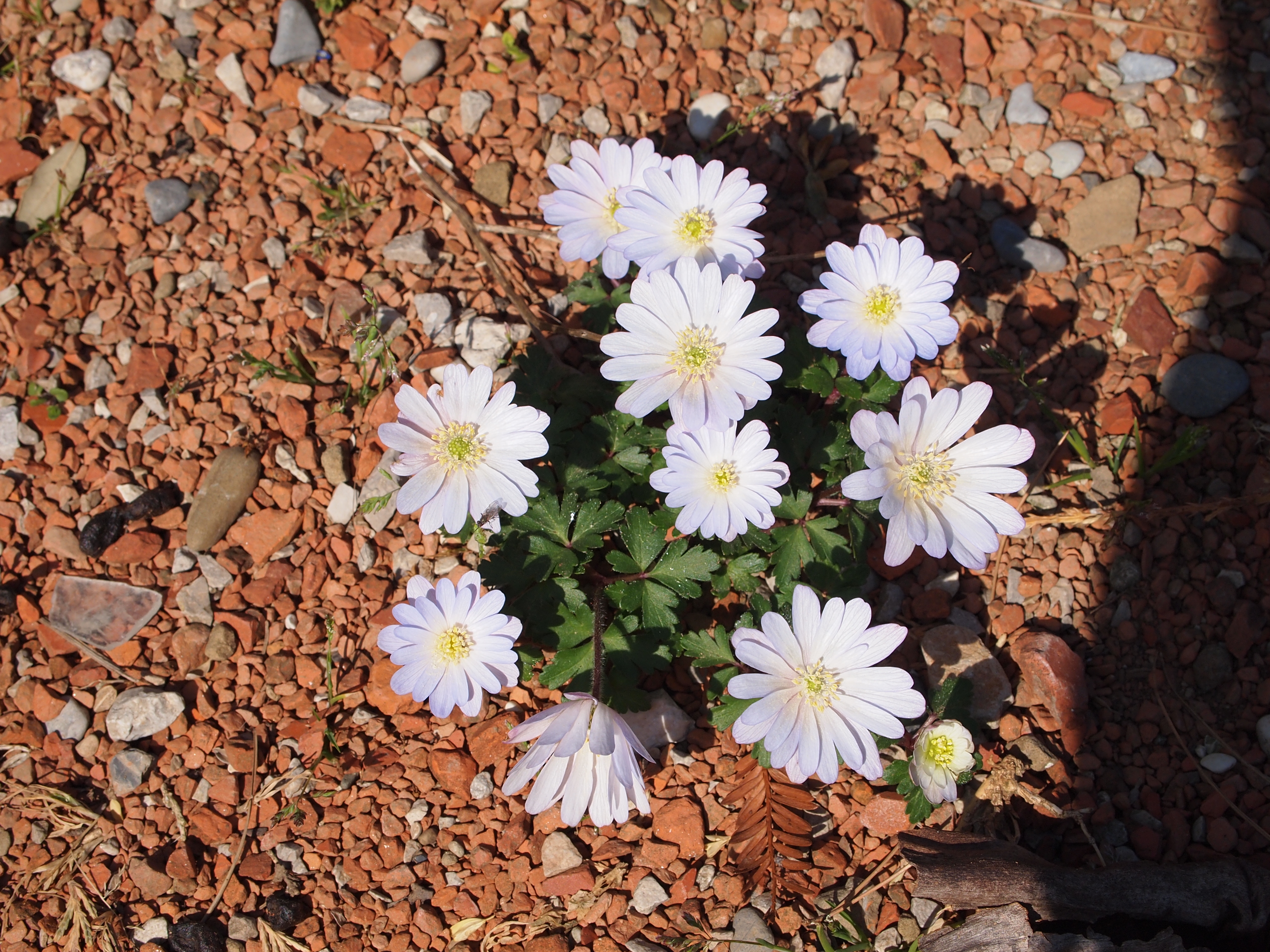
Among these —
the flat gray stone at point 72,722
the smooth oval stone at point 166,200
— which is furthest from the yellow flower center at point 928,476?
the smooth oval stone at point 166,200

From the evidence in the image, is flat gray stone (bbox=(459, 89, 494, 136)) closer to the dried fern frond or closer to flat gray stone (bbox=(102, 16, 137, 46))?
flat gray stone (bbox=(102, 16, 137, 46))

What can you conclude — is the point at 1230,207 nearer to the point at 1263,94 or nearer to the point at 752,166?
the point at 1263,94

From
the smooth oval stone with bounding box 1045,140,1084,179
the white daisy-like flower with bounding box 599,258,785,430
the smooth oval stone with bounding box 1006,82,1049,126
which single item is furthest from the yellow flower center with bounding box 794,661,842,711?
the smooth oval stone with bounding box 1006,82,1049,126

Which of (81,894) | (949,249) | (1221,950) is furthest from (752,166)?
(81,894)

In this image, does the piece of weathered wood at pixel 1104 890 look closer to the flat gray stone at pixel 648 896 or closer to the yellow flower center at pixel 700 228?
the flat gray stone at pixel 648 896

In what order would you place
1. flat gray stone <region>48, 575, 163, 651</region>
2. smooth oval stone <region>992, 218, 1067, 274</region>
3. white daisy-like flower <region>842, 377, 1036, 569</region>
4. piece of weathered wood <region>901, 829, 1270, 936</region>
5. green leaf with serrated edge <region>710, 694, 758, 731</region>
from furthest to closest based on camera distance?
smooth oval stone <region>992, 218, 1067, 274</region>, flat gray stone <region>48, 575, 163, 651</region>, green leaf with serrated edge <region>710, 694, 758, 731</region>, piece of weathered wood <region>901, 829, 1270, 936</region>, white daisy-like flower <region>842, 377, 1036, 569</region>

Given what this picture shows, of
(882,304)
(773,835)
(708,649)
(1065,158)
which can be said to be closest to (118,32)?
(882,304)

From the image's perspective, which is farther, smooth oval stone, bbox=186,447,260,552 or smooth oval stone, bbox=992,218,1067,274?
smooth oval stone, bbox=992,218,1067,274
